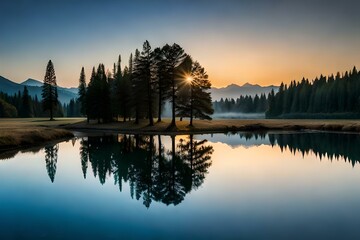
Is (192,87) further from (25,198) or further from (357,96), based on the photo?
(357,96)

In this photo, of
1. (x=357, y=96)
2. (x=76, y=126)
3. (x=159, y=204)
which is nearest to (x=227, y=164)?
(x=159, y=204)

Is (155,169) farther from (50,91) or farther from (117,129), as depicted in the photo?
(50,91)

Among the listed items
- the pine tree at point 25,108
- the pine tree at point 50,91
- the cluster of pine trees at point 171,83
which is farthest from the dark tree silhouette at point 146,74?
the pine tree at point 25,108

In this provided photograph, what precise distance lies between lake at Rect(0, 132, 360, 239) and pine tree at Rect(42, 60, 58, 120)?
7944cm

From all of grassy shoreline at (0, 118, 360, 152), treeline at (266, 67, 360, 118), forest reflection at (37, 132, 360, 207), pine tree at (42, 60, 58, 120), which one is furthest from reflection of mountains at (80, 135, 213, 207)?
treeline at (266, 67, 360, 118)

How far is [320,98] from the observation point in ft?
464

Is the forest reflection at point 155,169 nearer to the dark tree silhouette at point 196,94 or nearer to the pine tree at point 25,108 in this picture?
the dark tree silhouette at point 196,94

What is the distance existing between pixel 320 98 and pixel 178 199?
144095mm

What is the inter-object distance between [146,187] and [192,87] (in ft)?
169

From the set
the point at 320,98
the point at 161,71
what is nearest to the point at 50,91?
the point at 161,71

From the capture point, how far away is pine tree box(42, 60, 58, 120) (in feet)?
326

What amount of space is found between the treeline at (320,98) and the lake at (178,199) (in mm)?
118080

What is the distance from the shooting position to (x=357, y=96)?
125 meters

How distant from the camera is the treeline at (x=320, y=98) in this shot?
128 metres
